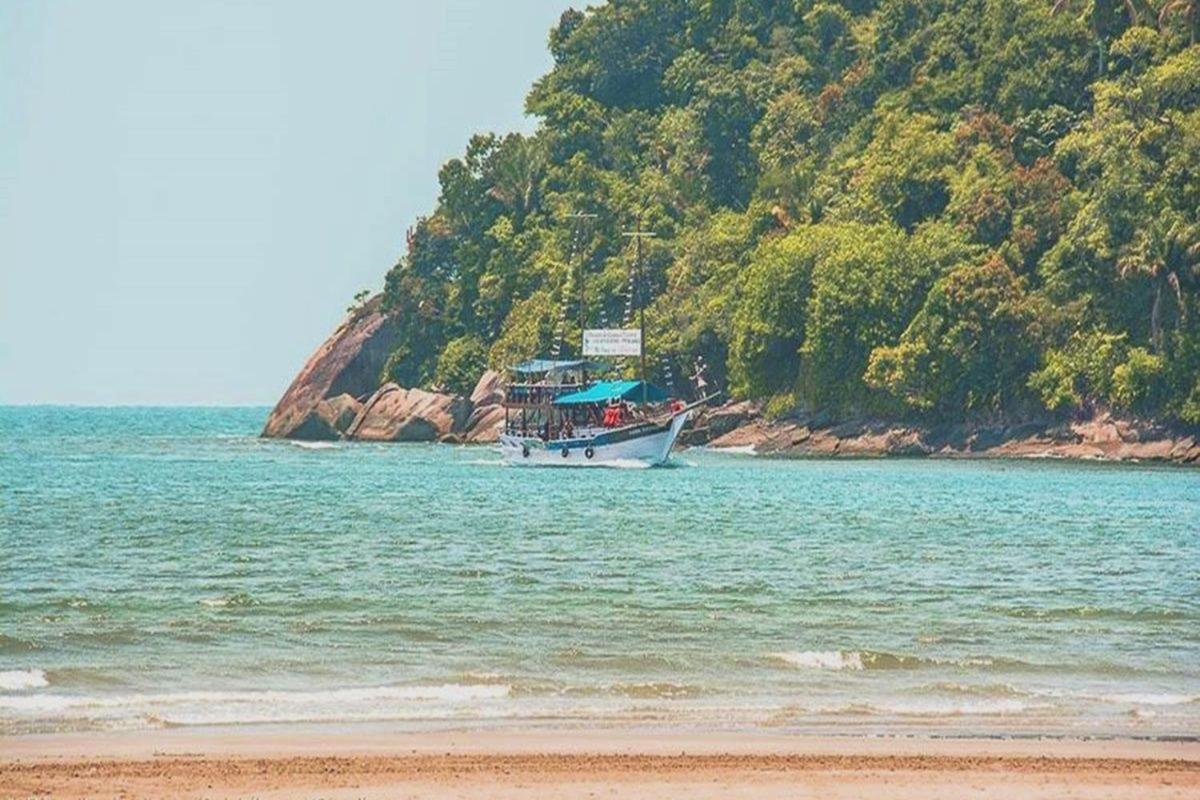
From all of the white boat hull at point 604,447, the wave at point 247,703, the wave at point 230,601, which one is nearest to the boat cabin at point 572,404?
the white boat hull at point 604,447

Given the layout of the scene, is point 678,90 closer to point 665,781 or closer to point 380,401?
point 380,401

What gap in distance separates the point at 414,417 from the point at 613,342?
18847 mm

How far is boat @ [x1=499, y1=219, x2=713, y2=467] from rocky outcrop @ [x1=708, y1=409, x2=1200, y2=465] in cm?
725

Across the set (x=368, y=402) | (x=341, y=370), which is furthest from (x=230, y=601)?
(x=341, y=370)

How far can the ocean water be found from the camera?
2873 cm

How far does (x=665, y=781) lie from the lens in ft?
74.5

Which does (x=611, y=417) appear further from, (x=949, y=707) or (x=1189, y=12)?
(x=949, y=707)

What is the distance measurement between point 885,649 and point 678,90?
376 ft

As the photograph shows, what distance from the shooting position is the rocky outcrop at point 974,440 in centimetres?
9675

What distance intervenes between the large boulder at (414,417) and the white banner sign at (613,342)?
16.2 m

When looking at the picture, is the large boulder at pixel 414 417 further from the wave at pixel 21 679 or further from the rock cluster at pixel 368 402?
the wave at pixel 21 679

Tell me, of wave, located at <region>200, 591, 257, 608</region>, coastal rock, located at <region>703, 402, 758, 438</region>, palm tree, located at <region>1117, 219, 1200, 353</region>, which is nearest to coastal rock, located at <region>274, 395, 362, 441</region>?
coastal rock, located at <region>703, 402, 758, 438</region>

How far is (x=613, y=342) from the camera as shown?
11906 centimetres

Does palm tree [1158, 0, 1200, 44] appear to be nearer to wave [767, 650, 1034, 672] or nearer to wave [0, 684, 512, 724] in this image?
wave [767, 650, 1034, 672]
